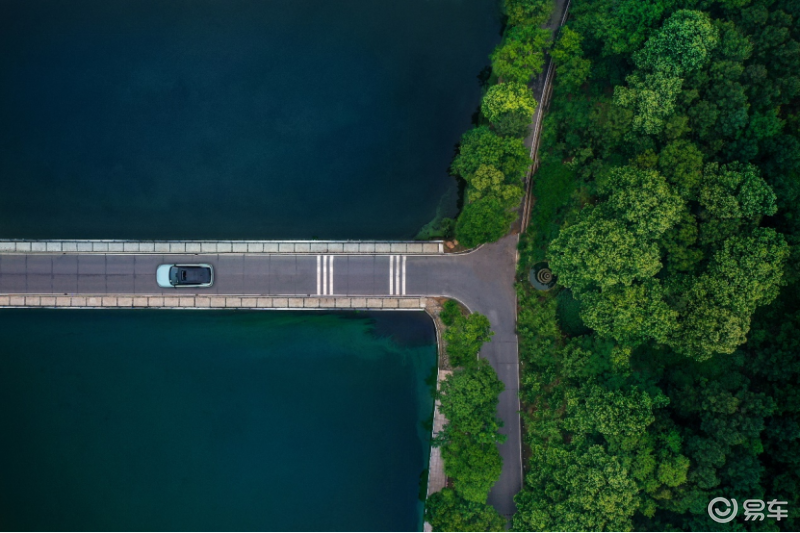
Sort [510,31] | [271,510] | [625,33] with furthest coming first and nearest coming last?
[271,510] < [510,31] < [625,33]

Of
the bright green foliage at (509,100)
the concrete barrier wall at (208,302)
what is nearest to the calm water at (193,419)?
the concrete barrier wall at (208,302)

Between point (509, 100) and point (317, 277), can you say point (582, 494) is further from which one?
point (509, 100)

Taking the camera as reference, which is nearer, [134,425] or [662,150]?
[662,150]

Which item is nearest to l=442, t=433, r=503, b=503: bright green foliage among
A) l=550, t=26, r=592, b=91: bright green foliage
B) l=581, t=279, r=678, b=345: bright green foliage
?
l=581, t=279, r=678, b=345: bright green foliage

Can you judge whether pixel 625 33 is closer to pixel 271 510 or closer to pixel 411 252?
pixel 411 252

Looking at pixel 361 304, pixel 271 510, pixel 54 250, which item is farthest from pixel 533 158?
pixel 54 250
